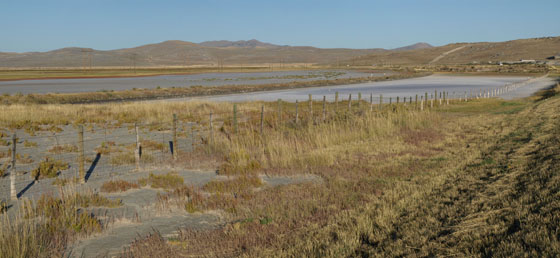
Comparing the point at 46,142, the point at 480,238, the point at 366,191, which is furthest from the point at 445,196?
the point at 46,142

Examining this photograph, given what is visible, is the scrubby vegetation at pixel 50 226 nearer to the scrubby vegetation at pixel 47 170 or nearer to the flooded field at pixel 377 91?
the scrubby vegetation at pixel 47 170

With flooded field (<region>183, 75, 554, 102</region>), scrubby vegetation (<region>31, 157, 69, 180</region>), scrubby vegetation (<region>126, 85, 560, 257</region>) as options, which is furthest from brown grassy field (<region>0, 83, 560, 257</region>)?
flooded field (<region>183, 75, 554, 102</region>)

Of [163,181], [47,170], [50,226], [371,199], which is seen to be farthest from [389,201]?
[47,170]

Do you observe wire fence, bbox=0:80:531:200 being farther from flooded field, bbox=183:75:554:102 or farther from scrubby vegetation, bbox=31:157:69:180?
flooded field, bbox=183:75:554:102

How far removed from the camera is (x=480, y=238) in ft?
22.4

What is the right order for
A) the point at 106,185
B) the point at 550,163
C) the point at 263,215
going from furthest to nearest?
the point at 106,185 < the point at 550,163 < the point at 263,215

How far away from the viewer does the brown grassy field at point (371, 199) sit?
704 cm

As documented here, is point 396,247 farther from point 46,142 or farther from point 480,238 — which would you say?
point 46,142

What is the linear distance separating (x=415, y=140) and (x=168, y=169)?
9883 mm

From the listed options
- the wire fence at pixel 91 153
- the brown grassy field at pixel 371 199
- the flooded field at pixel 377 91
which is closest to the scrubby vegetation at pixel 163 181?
the brown grassy field at pixel 371 199

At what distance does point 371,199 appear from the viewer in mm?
9789

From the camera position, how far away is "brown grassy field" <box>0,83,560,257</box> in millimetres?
7035

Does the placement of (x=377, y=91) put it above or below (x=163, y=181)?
above

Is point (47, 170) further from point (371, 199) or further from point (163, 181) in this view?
point (371, 199)
